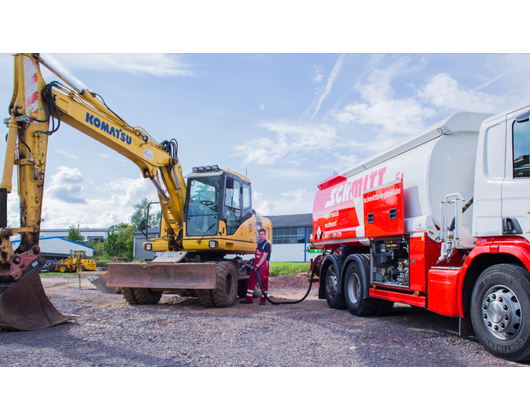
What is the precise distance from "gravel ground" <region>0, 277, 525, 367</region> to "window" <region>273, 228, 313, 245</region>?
29.9 meters

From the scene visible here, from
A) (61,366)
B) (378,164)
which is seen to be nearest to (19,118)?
(61,366)

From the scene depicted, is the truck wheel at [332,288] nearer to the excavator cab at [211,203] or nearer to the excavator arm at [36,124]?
the excavator cab at [211,203]

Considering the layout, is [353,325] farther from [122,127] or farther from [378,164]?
[122,127]

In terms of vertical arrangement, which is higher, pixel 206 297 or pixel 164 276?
pixel 164 276

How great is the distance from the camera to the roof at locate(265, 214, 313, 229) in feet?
127

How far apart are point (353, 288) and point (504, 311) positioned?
159 inches

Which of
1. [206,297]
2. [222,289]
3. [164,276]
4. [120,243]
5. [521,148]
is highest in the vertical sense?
[521,148]

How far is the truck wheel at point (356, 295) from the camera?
7.74 m

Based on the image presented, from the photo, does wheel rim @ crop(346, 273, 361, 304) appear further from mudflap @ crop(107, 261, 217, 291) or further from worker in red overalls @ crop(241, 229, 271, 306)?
mudflap @ crop(107, 261, 217, 291)

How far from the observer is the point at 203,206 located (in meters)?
10.1

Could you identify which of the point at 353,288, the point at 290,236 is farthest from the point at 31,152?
the point at 290,236

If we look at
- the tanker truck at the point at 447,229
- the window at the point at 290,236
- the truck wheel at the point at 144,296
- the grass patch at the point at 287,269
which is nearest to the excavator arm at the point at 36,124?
the truck wheel at the point at 144,296

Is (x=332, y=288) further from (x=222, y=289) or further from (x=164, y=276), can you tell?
(x=164, y=276)

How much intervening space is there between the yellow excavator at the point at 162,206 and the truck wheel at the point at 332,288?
7.33 ft
